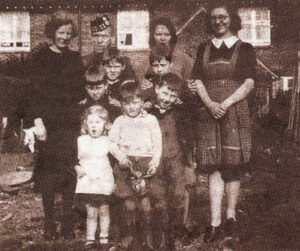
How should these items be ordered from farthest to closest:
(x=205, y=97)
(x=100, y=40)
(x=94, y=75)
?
1. (x=100, y=40)
2. (x=94, y=75)
3. (x=205, y=97)

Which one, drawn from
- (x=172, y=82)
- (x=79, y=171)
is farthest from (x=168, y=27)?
(x=79, y=171)

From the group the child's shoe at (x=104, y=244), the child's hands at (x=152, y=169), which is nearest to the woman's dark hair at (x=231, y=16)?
the child's hands at (x=152, y=169)

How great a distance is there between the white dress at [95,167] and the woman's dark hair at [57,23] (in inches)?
37.5

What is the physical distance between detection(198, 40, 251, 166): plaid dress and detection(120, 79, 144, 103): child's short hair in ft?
1.78

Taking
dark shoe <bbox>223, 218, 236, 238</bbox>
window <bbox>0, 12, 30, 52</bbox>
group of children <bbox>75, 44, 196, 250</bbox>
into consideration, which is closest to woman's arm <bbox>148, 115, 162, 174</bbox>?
group of children <bbox>75, 44, 196, 250</bbox>

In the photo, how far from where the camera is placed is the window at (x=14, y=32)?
359 centimetres

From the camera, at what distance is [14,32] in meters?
3.68

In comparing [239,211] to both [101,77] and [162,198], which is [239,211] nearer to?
[162,198]

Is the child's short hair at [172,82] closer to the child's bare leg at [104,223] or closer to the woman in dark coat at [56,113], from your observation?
the woman in dark coat at [56,113]

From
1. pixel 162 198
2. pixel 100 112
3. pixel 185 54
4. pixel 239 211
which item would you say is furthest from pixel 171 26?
pixel 239 211

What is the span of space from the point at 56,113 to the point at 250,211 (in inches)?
71.6

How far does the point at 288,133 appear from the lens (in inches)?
149

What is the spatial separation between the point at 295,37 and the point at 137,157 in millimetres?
1902

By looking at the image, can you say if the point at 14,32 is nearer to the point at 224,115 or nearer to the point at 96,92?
the point at 96,92
